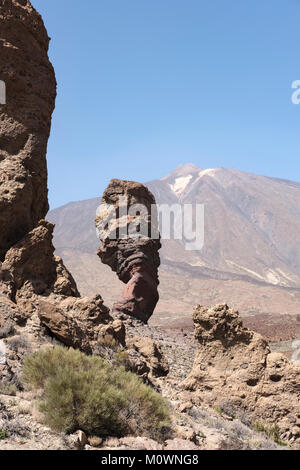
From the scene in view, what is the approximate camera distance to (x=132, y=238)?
26297 millimetres

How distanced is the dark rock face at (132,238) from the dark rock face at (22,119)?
1516 cm

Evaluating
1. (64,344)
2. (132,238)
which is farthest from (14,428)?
(132,238)

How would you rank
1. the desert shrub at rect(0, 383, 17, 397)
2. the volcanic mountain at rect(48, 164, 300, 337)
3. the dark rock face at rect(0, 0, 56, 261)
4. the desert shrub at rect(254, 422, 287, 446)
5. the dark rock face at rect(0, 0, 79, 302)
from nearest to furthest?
the desert shrub at rect(0, 383, 17, 397) → the desert shrub at rect(254, 422, 287, 446) → the dark rock face at rect(0, 0, 79, 302) → the dark rock face at rect(0, 0, 56, 261) → the volcanic mountain at rect(48, 164, 300, 337)

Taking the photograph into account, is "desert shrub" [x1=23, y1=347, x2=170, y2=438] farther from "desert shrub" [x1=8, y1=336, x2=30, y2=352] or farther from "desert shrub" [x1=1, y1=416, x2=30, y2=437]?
"desert shrub" [x1=8, y1=336, x2=30, y2=352]

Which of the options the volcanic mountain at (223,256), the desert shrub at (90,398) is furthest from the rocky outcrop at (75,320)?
the volcanic mountain at (223,256)

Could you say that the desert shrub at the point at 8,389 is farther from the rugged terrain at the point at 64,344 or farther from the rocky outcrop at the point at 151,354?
the rocky outcrop at the point at 151,354

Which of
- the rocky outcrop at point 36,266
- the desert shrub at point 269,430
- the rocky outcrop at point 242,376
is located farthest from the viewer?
the rocky outcrop at point 36,266

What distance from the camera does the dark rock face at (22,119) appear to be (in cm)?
958

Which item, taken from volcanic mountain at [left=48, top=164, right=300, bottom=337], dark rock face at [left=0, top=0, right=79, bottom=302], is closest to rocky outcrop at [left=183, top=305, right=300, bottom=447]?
dark rock face at [left=0, top=0, right=79, bottom=302]

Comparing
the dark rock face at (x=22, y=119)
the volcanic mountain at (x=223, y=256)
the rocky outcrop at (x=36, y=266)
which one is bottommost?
the volcanic mountain at (x=223, y=256)

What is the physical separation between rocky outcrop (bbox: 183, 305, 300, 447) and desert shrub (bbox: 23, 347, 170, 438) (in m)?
2.06

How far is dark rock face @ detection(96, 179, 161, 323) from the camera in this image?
85.0ft

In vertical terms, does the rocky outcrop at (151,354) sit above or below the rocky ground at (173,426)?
below
